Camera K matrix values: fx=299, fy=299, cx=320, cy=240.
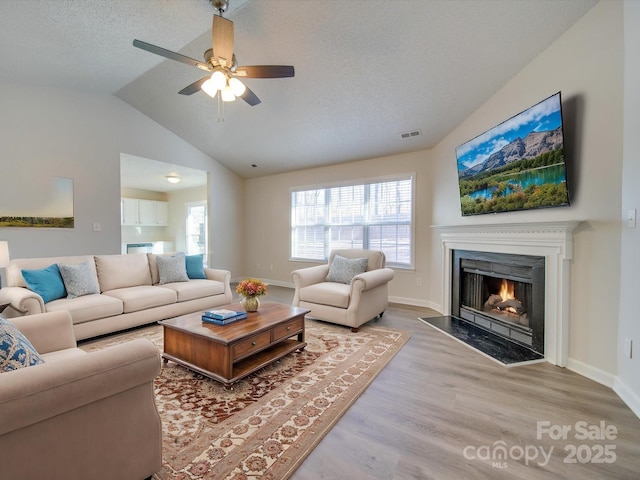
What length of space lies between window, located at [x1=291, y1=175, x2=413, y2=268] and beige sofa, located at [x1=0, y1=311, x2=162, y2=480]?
4319 millimetres

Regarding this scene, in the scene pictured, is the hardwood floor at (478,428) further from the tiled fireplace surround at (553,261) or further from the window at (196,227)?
the window at (196,227)

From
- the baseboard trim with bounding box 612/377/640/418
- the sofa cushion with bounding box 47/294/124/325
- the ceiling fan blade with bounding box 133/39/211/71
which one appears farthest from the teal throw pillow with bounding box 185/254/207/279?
the baseboard trim with bounding box 612/377/640/418

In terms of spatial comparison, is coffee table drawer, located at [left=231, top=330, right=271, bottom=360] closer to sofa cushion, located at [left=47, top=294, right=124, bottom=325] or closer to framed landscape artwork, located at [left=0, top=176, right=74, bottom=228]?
sofa cushion, located at [left=47, top=294, right=124, bottom=325]

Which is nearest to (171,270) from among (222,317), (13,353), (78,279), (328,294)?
(78,279)

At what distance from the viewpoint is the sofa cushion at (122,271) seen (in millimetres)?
3727

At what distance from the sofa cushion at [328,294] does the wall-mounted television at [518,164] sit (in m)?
1.87

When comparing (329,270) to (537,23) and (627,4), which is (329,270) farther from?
(627,4)

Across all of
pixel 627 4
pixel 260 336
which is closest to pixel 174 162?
pixel 260 336

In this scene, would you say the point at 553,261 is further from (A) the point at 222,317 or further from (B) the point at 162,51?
(B) the point at 162,51

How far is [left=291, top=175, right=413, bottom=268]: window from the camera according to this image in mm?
5051

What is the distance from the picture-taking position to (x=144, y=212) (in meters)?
8.09

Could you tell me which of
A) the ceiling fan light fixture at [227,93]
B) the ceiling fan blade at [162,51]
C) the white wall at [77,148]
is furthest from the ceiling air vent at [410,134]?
the white wall at [77,148]

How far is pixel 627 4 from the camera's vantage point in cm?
212

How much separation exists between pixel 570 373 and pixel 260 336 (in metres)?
2.61
